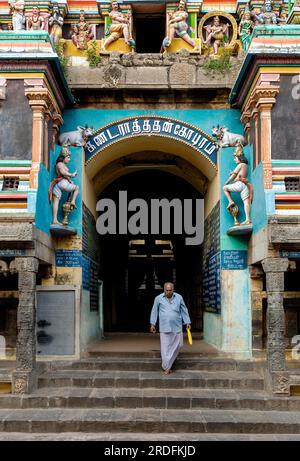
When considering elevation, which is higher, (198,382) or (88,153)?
(88,153)

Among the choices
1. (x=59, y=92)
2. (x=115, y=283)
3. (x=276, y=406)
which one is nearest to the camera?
(x=276, y=406)

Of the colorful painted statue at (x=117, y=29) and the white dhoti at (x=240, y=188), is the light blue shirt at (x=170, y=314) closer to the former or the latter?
the white dhoti at (x=240, y=188)

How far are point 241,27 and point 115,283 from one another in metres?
8.99

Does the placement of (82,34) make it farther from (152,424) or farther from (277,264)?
(152,424)

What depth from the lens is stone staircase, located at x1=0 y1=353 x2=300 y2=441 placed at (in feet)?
22.8

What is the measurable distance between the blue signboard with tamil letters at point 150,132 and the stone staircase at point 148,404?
3909 millimetres

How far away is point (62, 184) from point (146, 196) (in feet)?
20.6

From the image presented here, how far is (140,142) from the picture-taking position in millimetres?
10977

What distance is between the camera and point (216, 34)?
1062cm

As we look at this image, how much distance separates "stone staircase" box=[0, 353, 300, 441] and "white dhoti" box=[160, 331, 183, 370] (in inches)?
8.9

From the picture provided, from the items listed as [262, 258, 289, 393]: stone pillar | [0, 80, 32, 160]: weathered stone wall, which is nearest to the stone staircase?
[262, 258, 289, 393]: stone pillar

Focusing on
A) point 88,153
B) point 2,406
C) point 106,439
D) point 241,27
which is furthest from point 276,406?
point 241,27

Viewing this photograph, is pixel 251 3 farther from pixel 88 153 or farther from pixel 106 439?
pixel 106 439

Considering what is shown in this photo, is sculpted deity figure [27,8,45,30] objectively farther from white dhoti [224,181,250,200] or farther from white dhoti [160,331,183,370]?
white dhoti [160,331,183,370]
